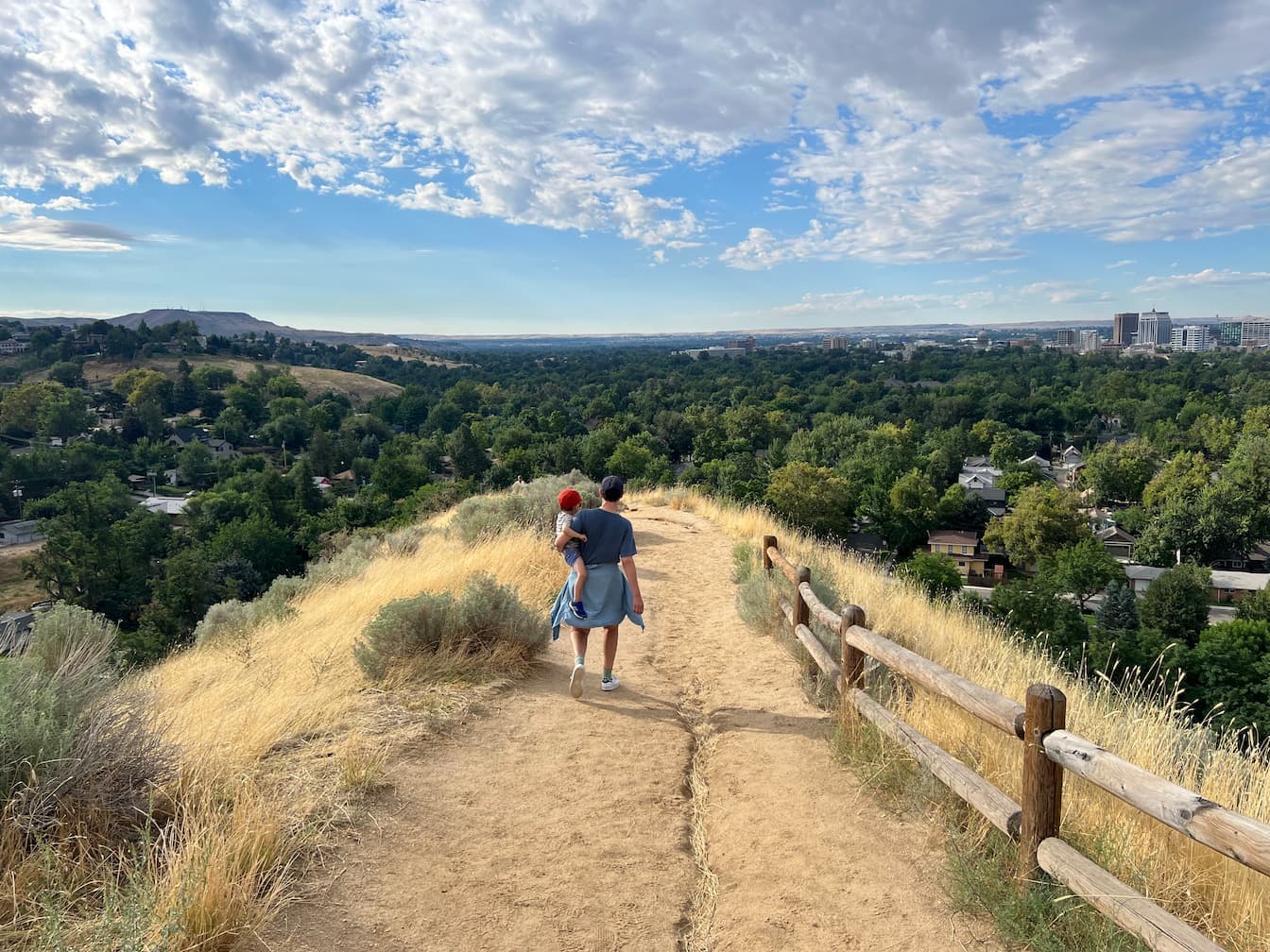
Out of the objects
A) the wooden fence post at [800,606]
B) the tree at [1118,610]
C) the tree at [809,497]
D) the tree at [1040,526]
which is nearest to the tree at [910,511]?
the tree at [809,497]

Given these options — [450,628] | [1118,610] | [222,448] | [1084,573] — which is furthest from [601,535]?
[222,448]

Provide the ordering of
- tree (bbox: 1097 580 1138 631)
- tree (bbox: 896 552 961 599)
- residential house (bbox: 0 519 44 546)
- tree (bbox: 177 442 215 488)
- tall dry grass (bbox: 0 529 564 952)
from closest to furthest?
tall dry grass (bbox: 0 529 564 952), tree (bbox: 1097 580 1138 631), tree (bbox: 896 552 961 599), residential house (bbox: 0 519 44 546), tree (bbox: 177 442 215 488)

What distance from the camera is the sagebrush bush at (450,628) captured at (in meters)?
6.13

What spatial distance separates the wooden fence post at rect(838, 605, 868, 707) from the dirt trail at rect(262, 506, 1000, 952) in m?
0.42

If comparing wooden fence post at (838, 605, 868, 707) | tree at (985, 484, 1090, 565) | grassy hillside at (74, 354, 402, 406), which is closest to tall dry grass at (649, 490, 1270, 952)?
wooden fence post at (838, 605, 868, 707)

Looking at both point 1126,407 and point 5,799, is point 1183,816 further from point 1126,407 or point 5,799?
point 1126,407

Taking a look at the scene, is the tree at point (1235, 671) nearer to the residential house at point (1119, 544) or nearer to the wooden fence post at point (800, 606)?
the wooden fence post at point (800, 606)

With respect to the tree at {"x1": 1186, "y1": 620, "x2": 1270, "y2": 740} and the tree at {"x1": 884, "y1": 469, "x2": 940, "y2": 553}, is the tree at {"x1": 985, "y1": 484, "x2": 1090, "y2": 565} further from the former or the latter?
the tree at {"x1": 1186, "y1": 620, "x2": 1270, "y2": 740}

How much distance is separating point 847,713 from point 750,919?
2.10 metres

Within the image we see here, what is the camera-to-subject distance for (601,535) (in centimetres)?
578

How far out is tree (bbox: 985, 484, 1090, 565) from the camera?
39969 millimetres


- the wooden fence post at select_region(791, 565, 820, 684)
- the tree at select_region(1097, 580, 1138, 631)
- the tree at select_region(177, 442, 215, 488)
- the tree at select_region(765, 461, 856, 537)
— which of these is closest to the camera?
the wooden fence post at select_region(791, 565, 820, 684)

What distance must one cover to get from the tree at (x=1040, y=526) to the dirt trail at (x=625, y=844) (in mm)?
39422

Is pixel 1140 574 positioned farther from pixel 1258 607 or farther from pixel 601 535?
pixel 601 535
